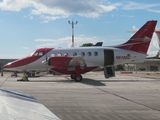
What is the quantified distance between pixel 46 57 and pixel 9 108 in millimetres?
22614

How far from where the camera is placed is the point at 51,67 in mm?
24406

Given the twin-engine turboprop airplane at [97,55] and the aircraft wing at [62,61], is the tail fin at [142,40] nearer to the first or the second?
the twin-engine turboprop airplane at [97,55]

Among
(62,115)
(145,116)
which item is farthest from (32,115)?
(145,116)

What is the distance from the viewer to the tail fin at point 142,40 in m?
25.9

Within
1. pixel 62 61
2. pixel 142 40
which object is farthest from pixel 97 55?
pixel 142 40

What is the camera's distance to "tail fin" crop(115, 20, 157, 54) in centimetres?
2589

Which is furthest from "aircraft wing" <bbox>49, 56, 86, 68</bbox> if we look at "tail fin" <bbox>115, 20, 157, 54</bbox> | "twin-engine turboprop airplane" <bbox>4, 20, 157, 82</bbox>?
"tail fin" <bbox>115, 20, 157, 54</bbox>

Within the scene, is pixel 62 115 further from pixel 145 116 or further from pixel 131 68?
pixel 131 68

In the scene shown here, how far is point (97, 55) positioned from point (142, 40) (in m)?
4.60

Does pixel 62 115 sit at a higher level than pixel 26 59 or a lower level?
lower

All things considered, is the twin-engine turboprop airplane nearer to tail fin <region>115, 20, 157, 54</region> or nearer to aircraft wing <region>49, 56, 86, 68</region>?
tail fin <region>115, 20, 157, 54</region>

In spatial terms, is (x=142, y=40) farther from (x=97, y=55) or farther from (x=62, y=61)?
(x=62, y=61)

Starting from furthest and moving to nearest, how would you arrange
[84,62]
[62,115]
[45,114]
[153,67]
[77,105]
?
[153,67] < [84,62] < [77,105] < [62,115] < [45,114]

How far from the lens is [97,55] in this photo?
2528 cm
